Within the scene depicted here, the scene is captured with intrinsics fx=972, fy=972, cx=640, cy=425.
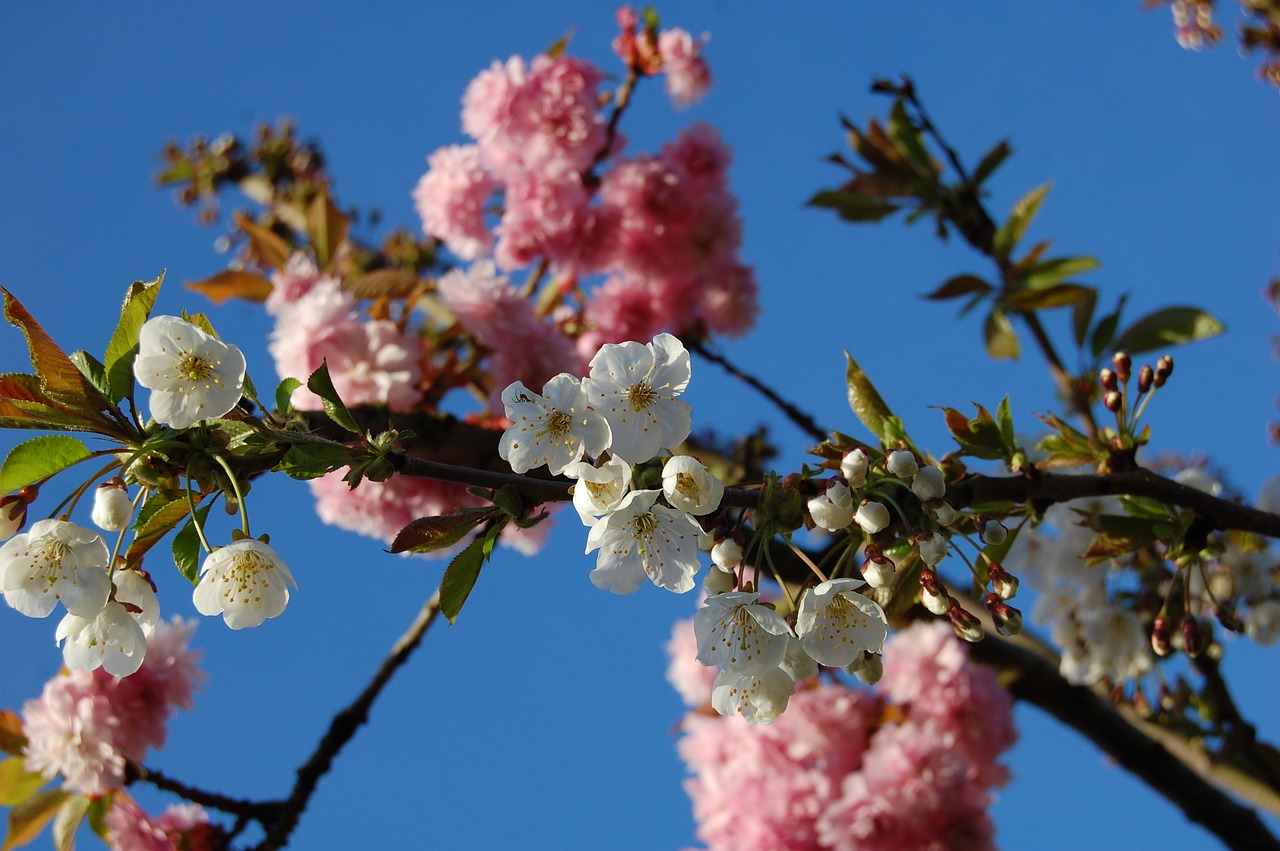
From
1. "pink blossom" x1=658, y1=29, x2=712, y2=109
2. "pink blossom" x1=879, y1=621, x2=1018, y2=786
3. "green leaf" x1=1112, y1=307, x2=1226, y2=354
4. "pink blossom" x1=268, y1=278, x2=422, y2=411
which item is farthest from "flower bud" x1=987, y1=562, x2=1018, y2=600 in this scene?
"pink blossom" x1=658, y1=29, x2=712, y2=109

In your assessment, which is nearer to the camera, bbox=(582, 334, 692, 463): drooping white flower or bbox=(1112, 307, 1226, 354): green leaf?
bbox=(582, 334, 692, 463): drooping white flower

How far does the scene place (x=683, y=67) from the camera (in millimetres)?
3117

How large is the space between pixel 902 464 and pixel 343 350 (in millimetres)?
1560

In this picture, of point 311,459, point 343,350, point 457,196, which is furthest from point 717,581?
point 457,196

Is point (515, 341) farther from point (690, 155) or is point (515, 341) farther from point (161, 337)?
point (161, 337)

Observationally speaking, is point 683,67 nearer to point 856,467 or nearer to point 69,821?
point 856,467

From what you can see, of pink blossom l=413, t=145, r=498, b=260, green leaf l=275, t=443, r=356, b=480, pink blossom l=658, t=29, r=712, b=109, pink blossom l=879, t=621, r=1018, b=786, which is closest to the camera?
green leaf l=275, t=443, r=356, b=480

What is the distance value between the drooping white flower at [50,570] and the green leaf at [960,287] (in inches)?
77.8

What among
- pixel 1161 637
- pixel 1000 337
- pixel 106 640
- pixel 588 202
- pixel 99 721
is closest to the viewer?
pixel 106 640

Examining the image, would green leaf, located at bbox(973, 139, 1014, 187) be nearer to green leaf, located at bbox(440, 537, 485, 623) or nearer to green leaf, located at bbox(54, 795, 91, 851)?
green leaf, located at bbox(440, 537, 485, 623)

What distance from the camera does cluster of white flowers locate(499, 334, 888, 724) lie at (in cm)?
A: 93

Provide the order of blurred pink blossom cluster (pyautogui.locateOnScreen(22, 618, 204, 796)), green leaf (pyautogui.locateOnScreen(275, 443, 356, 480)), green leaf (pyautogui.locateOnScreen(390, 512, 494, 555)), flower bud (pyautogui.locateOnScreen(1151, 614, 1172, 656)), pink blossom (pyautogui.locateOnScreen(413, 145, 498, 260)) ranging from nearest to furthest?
green leaf (pyautogui.locateOnScreen(275, 443, 356, 480)) → green leaf (pyautogui.locateOnScreen(390, 512, 494, 555)) → flower bud (pyautogui.locateOnScreen(1151, 614, 1172, 656)) → blurred pink blossom cluster (pyautogui.locateOnScreen(22, 618, 204, 796)) → pink blossom (pyautogui.locateOnScreen(413, 145, 498, 260))

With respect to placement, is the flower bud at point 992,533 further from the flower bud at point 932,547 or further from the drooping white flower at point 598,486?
the drooping white flower at point 598,486

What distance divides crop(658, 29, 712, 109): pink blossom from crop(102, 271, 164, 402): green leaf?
231 cm
